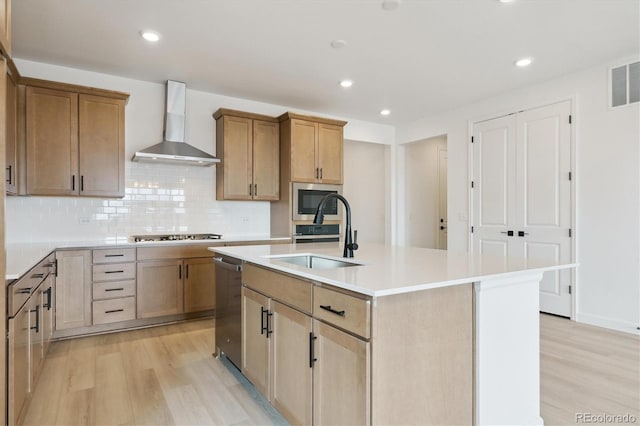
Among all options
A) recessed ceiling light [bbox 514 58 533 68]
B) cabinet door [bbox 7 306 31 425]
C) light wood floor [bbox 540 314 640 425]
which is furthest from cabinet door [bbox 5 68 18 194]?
recessed ceiling light [bbox 514 58 533 68]

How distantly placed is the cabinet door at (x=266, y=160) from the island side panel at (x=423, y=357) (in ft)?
Answer: 11.2

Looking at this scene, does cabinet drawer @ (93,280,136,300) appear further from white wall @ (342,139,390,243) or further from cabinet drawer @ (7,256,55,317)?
white wall @ (342,139,390,243)

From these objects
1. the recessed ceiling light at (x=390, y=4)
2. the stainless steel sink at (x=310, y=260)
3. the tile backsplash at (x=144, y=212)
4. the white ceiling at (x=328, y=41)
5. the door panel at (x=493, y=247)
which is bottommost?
the door panel at (x=493, y=247)

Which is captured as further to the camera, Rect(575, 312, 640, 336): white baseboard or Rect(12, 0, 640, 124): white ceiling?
Rect(575, 312, 640, 336): white baseboard

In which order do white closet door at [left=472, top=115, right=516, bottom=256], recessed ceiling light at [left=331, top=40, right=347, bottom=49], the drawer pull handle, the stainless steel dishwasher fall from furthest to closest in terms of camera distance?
white closet door at [left=472, top=115, right=516, bottom=256], recessed ceiling light at [left=331, top=40, right=347, bottom=49], the stainless steel dishwasher, the drawer pull handle

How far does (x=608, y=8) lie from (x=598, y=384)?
2700 mm

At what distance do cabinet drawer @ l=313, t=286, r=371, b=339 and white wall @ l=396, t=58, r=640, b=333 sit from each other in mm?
3552

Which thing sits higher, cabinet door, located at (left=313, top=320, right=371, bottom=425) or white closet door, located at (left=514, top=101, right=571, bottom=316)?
white closet door, located at (left=514, top=101, right=571, bottom=316)

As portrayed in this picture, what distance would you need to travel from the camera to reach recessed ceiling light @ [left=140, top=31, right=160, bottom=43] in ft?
9.91

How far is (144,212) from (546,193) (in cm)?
463

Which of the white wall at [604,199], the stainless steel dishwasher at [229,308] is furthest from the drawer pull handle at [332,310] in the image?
the white wall at [604,199]

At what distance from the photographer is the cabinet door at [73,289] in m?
3.26

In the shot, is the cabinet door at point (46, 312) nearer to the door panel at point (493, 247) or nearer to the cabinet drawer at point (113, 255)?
the cabinet drawer at point (113, 255)

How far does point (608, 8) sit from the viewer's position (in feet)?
8.84
